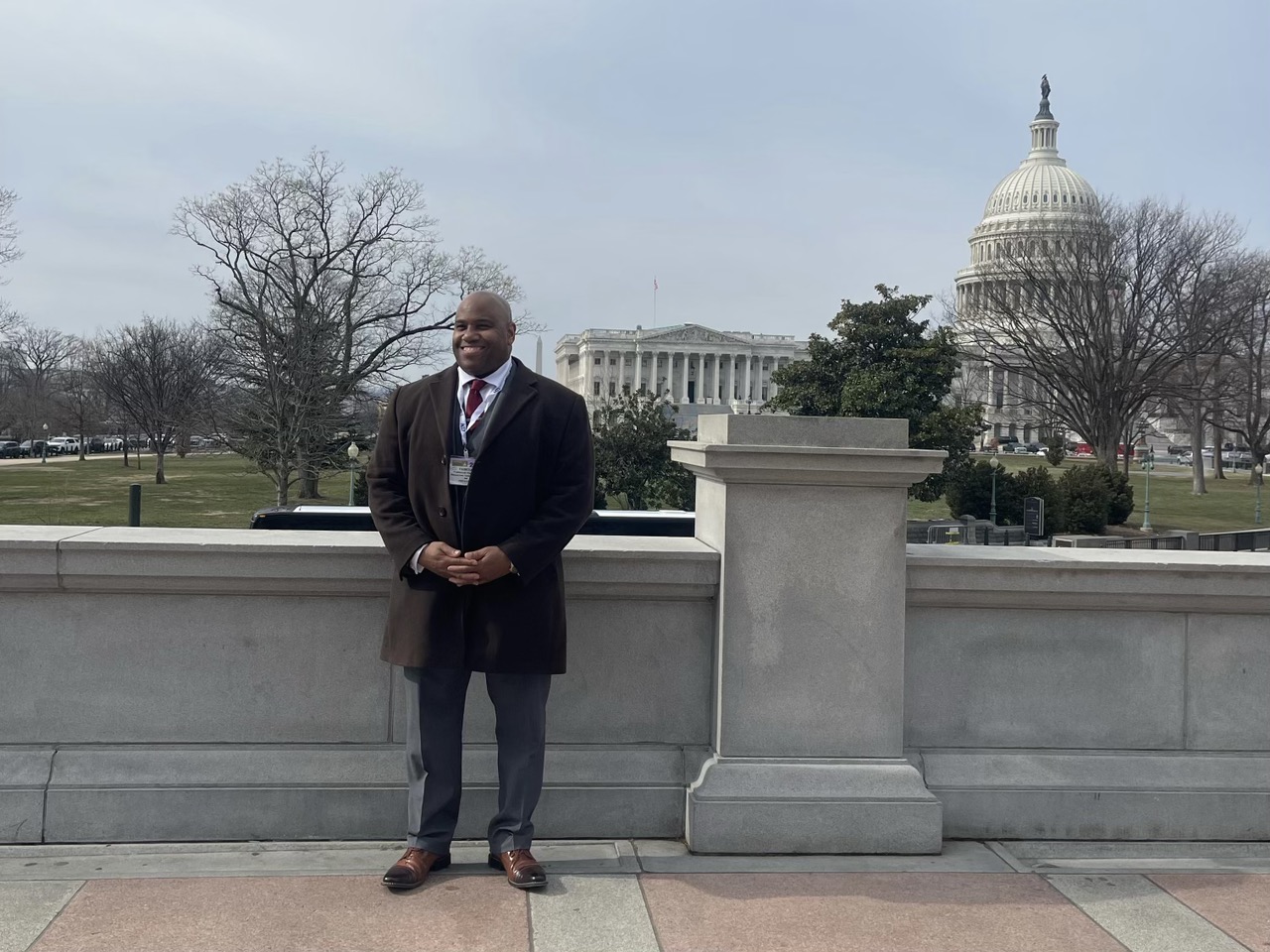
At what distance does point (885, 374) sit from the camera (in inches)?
1606

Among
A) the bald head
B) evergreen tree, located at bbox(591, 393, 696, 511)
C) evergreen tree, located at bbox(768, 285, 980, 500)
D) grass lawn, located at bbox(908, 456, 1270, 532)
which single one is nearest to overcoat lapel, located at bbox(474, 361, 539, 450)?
the bald head

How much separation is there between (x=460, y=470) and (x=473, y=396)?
32 centimetres

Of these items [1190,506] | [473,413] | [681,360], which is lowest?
[1190,506]

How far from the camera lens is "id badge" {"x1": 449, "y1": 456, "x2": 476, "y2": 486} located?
12.7ft

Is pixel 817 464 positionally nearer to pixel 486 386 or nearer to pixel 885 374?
pixel 486 386

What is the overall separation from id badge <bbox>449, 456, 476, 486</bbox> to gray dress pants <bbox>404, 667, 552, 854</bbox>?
642 mm

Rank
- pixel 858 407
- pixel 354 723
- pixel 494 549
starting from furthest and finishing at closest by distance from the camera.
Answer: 1. pixel 858 407
2. pixel 354 723
3. pixel 494 549

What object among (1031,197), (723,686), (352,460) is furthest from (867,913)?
(1031,197)

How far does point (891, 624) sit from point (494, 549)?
5.17 ft

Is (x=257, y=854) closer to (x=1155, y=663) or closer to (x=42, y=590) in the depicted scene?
(x=42, y=590)

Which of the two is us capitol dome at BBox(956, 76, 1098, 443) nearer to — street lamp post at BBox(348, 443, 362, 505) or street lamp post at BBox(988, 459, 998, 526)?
street lamp post at BBox(988, 459, 998, 526)

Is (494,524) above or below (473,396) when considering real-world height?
below

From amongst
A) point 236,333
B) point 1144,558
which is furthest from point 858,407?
point 1144,558

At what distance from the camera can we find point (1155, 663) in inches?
181
